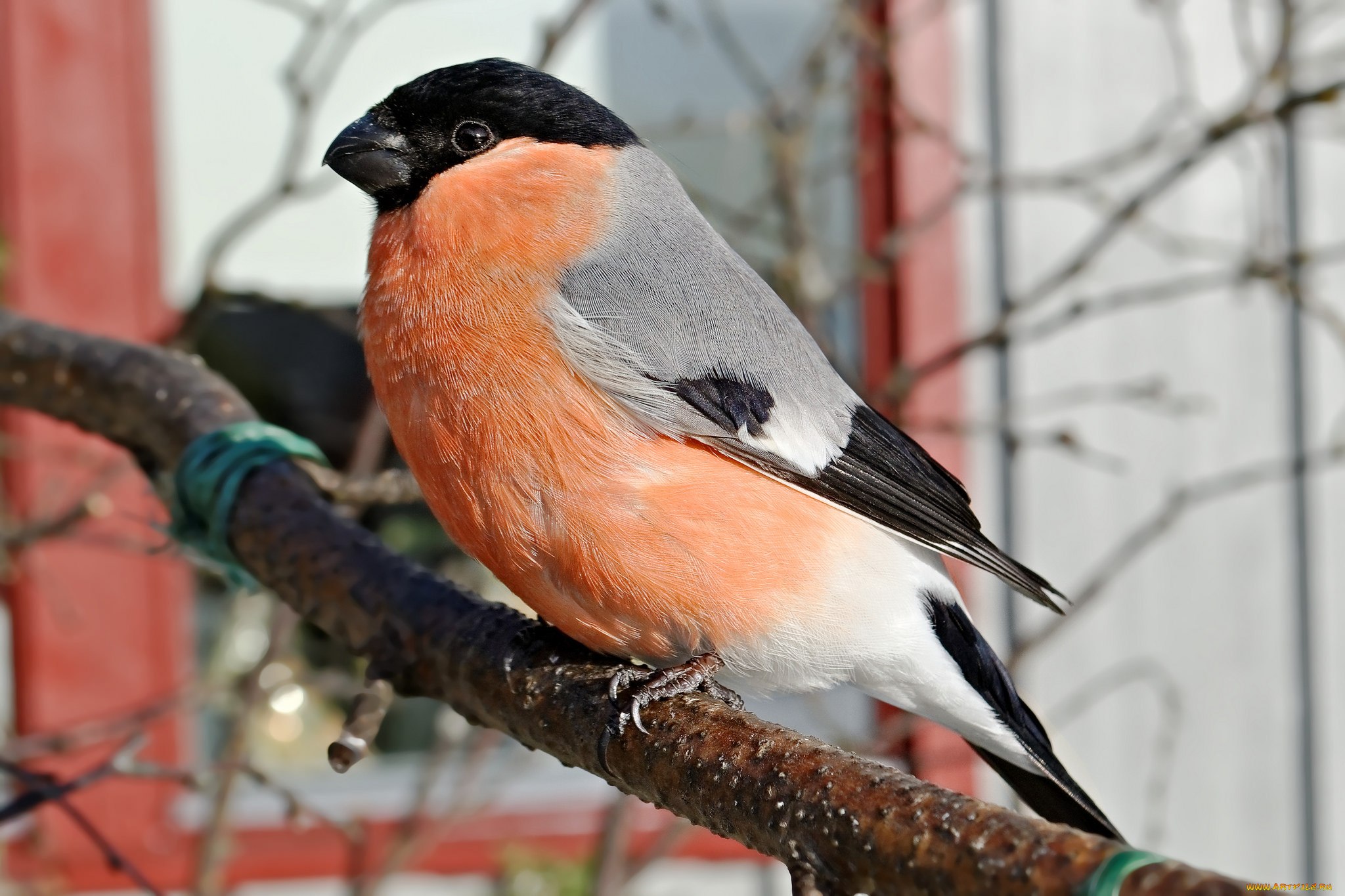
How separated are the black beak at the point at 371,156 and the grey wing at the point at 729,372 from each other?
0.29 metres

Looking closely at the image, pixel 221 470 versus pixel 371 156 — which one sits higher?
pixel 371 156

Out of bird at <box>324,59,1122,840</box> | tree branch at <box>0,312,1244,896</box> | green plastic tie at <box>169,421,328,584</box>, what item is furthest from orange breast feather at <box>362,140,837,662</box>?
green plastic tie at <box>169,421,328,584</box>

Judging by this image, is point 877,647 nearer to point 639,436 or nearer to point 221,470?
point 639,436

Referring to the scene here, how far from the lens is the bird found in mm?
1600

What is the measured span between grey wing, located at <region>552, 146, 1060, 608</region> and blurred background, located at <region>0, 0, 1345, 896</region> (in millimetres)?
1691

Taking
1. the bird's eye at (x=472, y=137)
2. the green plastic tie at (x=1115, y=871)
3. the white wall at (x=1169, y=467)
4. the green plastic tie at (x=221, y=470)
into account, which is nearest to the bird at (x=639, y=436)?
the bird's eye at (x=472, y=137)

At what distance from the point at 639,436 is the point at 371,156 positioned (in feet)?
1.79

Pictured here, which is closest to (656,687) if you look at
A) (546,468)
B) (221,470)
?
(546,468)

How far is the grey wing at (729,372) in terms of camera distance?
5.53ft

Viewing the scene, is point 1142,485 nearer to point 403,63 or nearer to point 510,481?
point 403,63

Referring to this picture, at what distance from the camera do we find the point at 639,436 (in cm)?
162

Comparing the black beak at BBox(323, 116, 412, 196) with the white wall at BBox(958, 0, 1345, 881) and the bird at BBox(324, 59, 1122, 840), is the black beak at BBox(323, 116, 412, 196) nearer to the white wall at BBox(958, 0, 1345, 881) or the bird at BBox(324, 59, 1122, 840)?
the bird at BBox(324, 59, 1122, 840)

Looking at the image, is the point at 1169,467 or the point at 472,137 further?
the point at 1169,467

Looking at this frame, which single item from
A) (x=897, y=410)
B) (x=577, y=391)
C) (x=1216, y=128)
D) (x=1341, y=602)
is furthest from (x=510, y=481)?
(x=1341, y=602)
